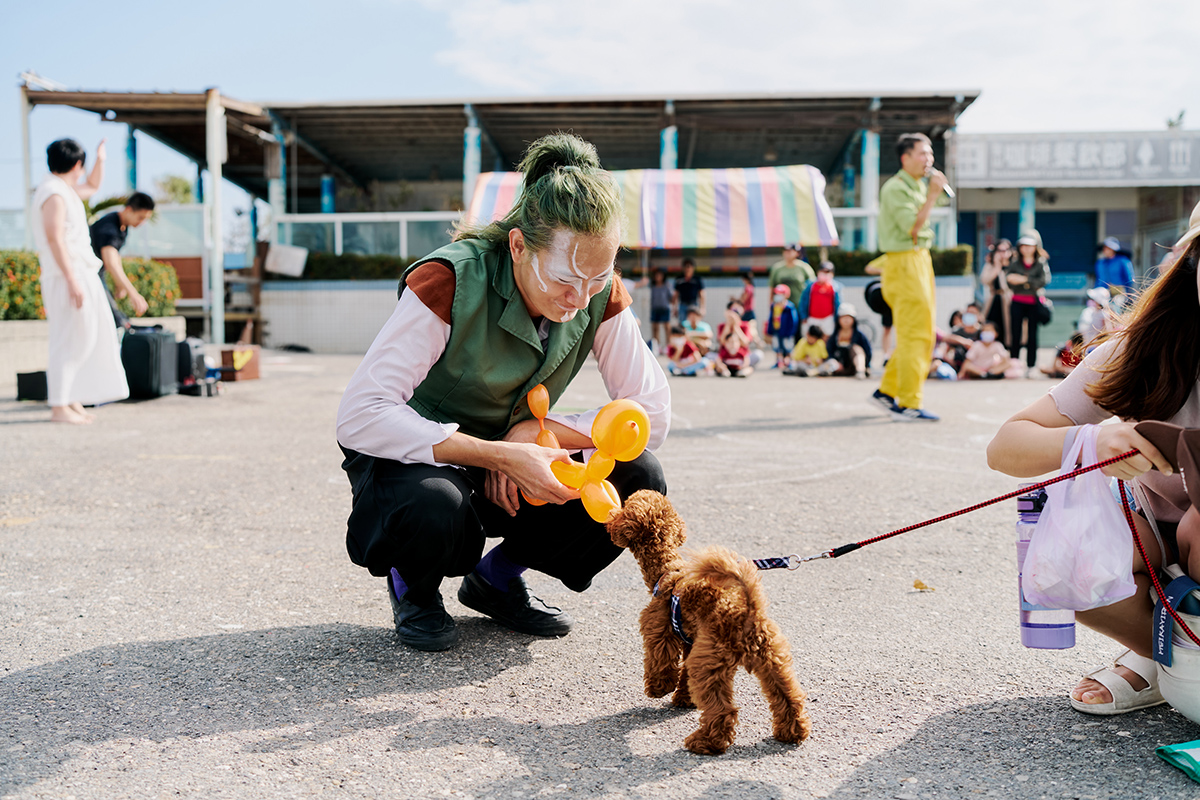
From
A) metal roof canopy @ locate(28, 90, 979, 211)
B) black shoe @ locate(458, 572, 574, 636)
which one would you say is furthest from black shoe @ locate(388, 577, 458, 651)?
metal roof canopy @ locate(28, 90, 979, 211)

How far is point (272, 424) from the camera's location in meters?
7.30

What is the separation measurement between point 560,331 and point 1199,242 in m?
1.50

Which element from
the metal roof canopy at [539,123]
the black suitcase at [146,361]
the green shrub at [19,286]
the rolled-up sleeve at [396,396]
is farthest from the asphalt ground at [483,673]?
the metal roof canopy at [539,123]

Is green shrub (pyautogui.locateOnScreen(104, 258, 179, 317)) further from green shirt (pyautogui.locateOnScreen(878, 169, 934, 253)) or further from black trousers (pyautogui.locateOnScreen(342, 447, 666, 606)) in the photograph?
black trousers (pyautogui.locateOnScreen(342, 447, 666, 606))

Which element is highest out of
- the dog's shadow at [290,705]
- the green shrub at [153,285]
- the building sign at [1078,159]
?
the building sign at [1078,159]

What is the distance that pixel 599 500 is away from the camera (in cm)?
228

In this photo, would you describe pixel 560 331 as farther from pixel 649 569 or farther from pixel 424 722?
pixel 424 722

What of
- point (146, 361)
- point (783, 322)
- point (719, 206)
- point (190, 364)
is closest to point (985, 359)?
point (783, 322)

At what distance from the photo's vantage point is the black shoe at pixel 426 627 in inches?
103

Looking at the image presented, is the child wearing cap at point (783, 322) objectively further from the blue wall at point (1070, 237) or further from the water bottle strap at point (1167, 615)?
the blue wall at point (1070, 237)

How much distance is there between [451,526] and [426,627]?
0.39m

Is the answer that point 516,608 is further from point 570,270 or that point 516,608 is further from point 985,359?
point 985,359

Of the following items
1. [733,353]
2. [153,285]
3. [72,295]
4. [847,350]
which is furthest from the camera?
[153,285]

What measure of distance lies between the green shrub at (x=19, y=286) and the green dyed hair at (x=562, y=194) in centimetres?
974
